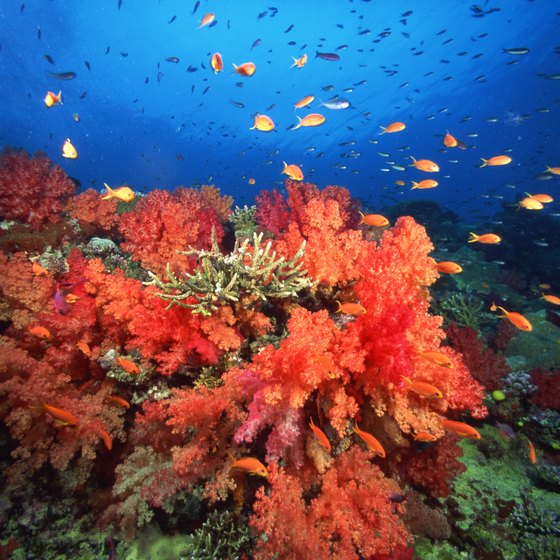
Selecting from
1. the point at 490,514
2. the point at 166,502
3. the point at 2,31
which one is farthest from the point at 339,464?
the point at 2,31

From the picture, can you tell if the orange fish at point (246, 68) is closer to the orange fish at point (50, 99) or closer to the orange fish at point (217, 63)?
the orange fish at point (217, 63)

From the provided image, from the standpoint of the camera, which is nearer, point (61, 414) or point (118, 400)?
point (61, 414)

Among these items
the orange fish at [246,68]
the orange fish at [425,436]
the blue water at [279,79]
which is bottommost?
the orange fish at [425,436]

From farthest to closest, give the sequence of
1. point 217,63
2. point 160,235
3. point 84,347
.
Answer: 1. point 217,63
2. point 160,235
3. point 84,347

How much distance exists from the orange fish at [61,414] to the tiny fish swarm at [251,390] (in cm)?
2

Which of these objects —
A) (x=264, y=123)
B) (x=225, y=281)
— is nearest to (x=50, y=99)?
(x=264, y=123)

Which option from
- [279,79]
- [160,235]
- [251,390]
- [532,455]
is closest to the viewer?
[251,390]

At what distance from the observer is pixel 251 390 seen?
3.27 meters

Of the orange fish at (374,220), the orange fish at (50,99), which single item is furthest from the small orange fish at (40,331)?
the orange fish at (50,99)

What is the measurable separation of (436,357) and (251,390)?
201cm

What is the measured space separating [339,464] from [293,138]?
8265 centimetres

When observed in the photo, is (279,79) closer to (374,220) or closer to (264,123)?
(264,123)

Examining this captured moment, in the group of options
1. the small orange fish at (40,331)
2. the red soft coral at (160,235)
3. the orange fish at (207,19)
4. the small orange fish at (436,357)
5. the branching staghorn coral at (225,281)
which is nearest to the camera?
the small orange fish at (436,357)

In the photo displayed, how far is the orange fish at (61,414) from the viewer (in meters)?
3.12
